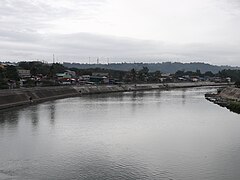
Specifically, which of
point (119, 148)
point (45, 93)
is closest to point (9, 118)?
point (119, 148)

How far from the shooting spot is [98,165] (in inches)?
424

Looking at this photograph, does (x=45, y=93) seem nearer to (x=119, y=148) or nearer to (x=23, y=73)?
(x=23, y=73)

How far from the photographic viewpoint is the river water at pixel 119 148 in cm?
1013

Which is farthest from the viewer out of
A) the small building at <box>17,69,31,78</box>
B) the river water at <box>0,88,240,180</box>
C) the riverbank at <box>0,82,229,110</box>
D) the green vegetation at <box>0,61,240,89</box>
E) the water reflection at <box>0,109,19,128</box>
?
the small building at <box>17,69,31,78</box>

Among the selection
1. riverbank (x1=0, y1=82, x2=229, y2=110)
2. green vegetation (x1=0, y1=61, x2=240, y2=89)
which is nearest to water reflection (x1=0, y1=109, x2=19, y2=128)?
riverbank (x1=0, y1=82, x2=229, y2=110)

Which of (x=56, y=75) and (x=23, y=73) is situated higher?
(x=23, y=73)

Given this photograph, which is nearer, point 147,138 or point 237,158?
point 237,158

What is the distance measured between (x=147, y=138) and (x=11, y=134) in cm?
601

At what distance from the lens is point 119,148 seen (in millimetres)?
13062

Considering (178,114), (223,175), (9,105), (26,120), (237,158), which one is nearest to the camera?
(223,175)

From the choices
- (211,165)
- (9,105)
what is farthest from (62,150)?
(9,105)

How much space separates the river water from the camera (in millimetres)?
10132

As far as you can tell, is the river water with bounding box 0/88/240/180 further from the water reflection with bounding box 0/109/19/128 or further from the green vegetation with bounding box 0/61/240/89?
the green vegetation with bounding box 0/61/240/89

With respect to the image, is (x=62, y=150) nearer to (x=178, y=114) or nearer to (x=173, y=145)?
(x=173, y=145)
